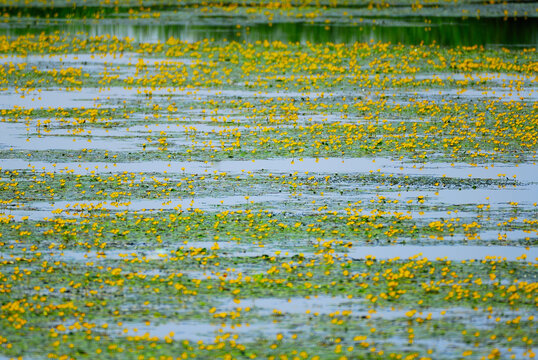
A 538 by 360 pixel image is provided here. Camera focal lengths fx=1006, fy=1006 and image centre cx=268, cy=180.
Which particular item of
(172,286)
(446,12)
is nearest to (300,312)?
(172,286)

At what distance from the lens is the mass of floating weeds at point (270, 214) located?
11844 millimetres

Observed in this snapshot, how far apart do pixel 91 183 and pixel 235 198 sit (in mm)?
3059

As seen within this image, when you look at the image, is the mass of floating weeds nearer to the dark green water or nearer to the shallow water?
the shallow water

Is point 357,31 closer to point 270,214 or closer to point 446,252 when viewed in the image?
point 270,214

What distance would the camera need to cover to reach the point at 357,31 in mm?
48125

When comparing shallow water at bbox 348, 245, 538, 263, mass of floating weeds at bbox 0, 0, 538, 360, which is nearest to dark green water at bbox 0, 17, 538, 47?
mass of floating weeds at bbox 0, 0, 538, 360

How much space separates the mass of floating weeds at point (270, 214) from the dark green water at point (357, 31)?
348 inches

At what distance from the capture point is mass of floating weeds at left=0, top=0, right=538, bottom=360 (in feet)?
38.9

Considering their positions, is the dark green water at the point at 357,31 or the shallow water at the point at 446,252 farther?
the dark green water at the point at 357,31

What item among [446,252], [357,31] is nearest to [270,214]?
[446,252]

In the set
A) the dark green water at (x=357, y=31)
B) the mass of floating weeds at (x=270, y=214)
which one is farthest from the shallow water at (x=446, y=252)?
the dark green water at (x=357, y=31)

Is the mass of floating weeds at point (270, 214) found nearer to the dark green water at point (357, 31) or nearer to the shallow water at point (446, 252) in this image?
the shallow water at point (446, 252)

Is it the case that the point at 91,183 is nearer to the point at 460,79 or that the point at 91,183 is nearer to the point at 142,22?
the point at 460,79

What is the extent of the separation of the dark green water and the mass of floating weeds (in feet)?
29.0
